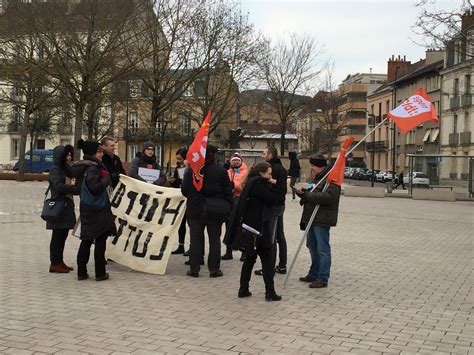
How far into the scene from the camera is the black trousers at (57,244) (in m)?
8.56

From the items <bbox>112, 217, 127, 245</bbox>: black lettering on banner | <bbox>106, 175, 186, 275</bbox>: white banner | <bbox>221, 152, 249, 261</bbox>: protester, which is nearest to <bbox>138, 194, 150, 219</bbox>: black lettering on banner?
<bbox>106, 175, 186, 275</bbox>: white banner

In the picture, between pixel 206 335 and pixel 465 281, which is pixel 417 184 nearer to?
pixel 465 281

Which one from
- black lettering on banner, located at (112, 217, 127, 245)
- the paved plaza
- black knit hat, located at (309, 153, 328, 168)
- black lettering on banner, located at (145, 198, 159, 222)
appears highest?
black knit hat, located at (309, 153, 328, 168)

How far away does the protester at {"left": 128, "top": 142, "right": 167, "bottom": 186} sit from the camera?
9586 millimetres

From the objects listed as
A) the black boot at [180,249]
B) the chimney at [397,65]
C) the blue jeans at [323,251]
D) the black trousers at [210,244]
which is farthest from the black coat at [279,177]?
the chimney at [397,65]

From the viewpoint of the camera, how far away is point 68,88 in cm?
2352

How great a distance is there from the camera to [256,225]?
7.09 meters

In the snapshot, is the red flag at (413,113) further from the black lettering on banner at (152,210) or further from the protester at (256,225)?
the black lettering on banner at (152,210)

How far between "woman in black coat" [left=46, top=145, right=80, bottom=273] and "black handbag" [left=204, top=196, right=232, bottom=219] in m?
1.81

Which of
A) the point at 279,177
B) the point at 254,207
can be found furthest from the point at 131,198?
the point at 254,207

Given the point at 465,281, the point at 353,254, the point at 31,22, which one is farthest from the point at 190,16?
the point at 465,281

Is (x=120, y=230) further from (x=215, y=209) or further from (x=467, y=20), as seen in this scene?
(x=467, y=20)

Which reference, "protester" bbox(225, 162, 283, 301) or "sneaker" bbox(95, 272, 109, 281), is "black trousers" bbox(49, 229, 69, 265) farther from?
"protester" bbox(225, 162, 283, 301)

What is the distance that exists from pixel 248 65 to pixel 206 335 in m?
32.0
